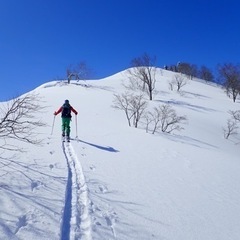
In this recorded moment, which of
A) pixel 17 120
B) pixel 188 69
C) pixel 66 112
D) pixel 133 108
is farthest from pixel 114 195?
pixel 188 69

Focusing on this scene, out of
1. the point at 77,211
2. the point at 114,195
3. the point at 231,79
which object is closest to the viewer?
the point at 77,211

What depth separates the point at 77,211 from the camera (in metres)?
4.81

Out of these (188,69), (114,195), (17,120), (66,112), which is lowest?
(114,195)

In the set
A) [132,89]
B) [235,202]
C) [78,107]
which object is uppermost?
[132,89]

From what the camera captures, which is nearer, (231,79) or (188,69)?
(231,79)

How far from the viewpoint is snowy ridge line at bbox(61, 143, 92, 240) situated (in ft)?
13.4

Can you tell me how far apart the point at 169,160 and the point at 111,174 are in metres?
3.72

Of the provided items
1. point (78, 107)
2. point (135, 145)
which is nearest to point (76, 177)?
point (135, 145)

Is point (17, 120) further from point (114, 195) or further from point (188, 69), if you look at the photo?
point (188, 69)

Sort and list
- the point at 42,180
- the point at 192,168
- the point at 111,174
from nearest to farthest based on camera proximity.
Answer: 1. the point at 42,180
2. the point at 111,174
3. the point at 192,168

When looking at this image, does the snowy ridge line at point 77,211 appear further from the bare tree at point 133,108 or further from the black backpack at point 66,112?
the bare tree at point 133,108

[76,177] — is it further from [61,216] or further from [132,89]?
[132,89]

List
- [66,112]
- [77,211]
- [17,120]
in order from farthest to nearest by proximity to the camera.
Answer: [66,112], [17,120], [77,211]

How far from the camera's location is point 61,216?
4.52 meters
